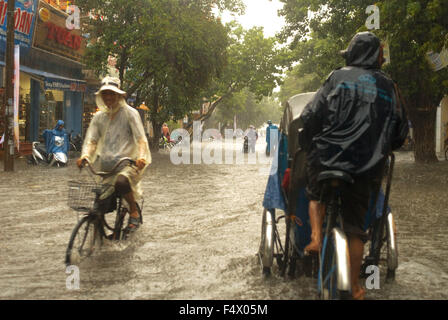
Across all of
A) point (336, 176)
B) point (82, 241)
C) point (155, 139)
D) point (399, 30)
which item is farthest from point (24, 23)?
point (336, 176)

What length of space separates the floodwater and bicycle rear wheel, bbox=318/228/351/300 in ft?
2.52

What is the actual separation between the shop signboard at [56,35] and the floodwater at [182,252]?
11865mm

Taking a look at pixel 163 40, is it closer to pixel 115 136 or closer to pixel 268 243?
pixel 115 136

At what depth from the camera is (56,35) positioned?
23.6 m

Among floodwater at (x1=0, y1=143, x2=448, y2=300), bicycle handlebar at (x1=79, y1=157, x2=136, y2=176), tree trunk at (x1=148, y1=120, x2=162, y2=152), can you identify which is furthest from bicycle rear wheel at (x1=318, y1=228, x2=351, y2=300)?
tree trunk at (x1=148, y1=120, x2=162, y2=152)

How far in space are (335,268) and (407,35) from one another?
9708 mm

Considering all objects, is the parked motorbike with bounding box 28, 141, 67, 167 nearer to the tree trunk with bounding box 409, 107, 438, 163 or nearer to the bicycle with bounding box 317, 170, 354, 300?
the tree trunk with bounding box 409, 107, 438, 163

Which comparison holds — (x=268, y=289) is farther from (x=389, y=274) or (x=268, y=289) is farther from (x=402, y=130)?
(x=402, y=130)

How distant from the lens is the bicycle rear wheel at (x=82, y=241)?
501 cm

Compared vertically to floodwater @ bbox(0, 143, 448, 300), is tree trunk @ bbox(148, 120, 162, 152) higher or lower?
higher

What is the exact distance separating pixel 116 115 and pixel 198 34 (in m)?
19.2

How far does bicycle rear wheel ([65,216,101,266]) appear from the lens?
5008 millimetres

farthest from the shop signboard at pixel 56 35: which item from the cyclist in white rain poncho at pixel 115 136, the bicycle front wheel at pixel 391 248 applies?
the bicycle front wheel at pixel 391 248
